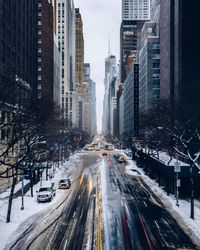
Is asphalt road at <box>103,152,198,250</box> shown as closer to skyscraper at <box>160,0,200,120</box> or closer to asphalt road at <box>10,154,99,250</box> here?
asphalt road at <box>10,154,99,250</box>

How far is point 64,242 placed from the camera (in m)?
24.8

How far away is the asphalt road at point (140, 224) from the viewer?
24453mm

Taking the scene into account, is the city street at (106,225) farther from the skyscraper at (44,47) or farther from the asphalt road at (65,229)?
the skyscraper at (44,47)

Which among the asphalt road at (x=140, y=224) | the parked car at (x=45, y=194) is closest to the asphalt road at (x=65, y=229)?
the asphalt road at (x=140, y=224)

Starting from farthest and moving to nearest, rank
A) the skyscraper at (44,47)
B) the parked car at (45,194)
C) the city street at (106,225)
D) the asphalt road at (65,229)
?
1. the skyscraper at (44,47)
2. the parked car at (45,194)
3. the city street at (106,225)
4. the asphalt road at (65,229)

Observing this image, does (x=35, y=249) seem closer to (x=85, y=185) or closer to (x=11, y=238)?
(x=11, y=238)

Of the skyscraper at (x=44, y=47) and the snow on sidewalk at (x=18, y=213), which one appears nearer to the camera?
the snow on sidewalk at (x=18, y=213)

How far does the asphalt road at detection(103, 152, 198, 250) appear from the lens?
2445 centimetres

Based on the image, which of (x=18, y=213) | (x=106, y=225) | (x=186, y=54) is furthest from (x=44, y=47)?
(x=106, y=225)

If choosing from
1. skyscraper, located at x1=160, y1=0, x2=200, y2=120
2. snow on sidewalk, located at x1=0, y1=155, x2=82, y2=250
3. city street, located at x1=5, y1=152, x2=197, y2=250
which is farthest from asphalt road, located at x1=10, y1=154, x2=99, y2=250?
skyscraper, located at x1=160, y1=0, x2=200, y2=120

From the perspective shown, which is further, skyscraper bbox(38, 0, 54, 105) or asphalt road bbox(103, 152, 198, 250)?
skyscraper bbox(38, 0, 54, 105)

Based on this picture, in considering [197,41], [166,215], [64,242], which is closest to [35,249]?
[64,242]

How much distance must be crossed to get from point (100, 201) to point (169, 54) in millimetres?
48714

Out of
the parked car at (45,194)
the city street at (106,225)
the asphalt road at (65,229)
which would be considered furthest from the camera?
the parked car at (45,194)
